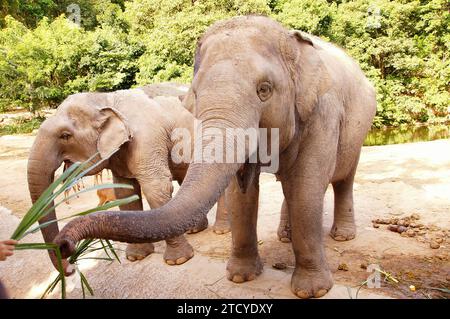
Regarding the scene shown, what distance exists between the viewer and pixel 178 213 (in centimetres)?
168

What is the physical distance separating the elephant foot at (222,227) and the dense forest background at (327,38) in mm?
11108

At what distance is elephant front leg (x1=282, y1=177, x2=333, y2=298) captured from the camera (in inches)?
110

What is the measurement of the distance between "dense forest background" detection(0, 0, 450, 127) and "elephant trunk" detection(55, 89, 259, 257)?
13379mm

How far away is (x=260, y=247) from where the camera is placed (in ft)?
13.3

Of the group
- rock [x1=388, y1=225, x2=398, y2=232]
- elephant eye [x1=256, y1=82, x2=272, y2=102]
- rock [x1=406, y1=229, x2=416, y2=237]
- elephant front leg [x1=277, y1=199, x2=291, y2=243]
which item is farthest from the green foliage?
elephant eye [x1=256, y1=82, x2=272, y2=102]

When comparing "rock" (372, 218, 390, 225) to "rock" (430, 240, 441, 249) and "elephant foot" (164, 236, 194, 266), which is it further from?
"elephant foot" (164, 236, 194, 266)

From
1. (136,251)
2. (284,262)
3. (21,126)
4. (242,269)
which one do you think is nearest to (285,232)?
(284,262)

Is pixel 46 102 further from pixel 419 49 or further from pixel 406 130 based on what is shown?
pixel 419 49

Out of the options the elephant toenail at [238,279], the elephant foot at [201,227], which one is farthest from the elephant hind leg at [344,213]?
the elephant foot at [201,227]

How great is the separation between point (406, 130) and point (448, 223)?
13.3m

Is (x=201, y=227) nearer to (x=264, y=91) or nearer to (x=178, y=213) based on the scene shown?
(x=264, y=91)

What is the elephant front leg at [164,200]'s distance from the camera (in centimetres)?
367

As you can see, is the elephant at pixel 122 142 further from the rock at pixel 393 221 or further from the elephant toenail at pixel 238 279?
the rock at pixel 393 221
